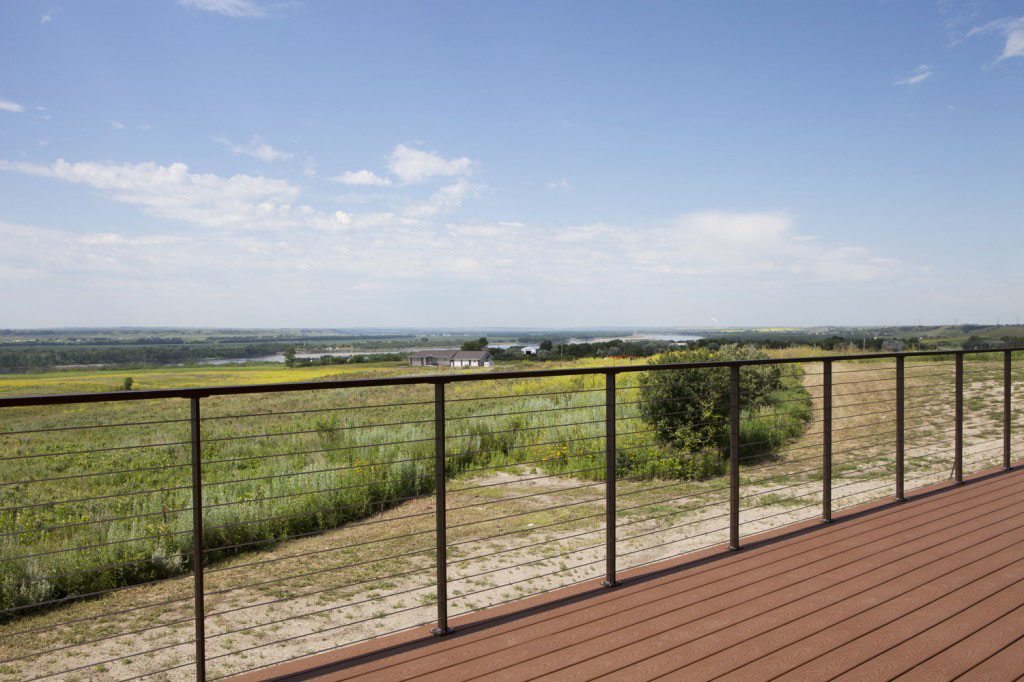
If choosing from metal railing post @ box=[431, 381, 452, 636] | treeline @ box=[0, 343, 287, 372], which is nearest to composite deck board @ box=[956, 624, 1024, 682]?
metal railing post @ box=[431, 381, 452, 636]

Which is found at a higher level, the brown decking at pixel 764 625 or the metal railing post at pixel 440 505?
the metal railing post at pixel 440 505

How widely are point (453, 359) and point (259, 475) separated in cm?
2867

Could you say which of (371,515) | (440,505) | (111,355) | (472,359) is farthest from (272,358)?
(440,505)

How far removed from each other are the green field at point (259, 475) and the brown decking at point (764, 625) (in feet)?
2.13

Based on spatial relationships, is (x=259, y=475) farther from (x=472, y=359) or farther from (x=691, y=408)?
(x=472, y=359)

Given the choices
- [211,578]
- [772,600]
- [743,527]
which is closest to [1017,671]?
[772,600]

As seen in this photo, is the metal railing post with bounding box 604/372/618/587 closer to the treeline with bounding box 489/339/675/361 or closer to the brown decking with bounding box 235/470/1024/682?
the brown decking with bounding box 235/470/1024/682

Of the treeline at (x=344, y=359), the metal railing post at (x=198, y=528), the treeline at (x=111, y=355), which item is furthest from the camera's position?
the treeline at (x=344, y=359)

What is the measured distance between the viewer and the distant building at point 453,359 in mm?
36859

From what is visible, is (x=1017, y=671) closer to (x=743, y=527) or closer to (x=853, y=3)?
(x=743, y=527)

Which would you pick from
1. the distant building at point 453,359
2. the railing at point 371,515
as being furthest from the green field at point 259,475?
the distant building at point 453,359

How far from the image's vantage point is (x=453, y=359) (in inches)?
1501

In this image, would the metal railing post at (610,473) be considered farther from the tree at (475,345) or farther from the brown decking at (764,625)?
the tree at (475,345)

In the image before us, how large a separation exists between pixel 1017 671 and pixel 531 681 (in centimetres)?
150
